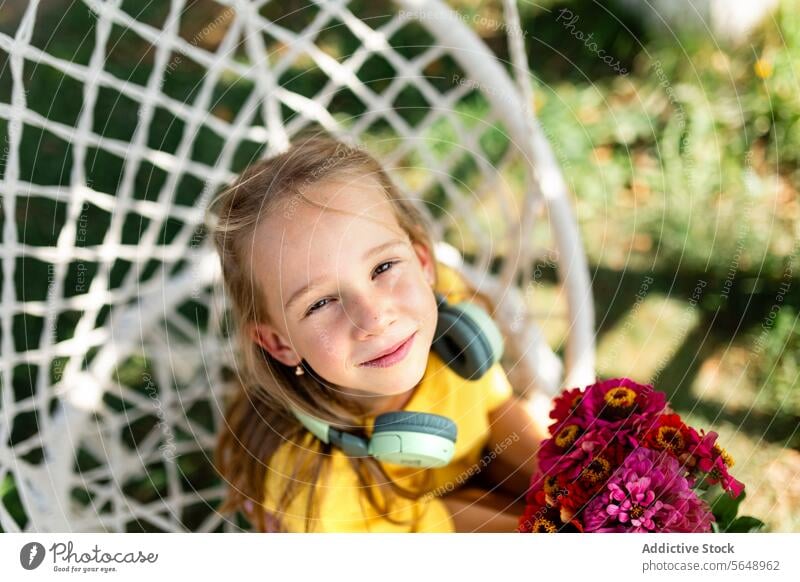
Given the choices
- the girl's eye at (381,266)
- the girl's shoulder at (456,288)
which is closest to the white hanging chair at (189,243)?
the girl's shoulder at (456,288)

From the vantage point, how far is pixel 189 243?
2.20ft

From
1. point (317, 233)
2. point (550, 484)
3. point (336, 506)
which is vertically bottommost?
point (336, 506)

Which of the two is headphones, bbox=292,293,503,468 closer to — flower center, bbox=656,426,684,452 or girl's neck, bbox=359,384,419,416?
girl's neck, bbox=359,384,419,416

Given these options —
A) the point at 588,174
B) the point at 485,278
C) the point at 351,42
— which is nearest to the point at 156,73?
the point at 351,42

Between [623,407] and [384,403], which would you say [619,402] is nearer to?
[623,407]

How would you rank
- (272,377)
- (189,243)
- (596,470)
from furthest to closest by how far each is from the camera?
(189,243), (272,377), (596,470)

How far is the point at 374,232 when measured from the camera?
485 millimetres

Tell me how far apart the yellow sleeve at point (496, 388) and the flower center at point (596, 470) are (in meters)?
0.16

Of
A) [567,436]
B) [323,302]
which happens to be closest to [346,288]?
[323,302]

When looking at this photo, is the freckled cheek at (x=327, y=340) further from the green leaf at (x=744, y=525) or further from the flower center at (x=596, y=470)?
the green leaf at (x=744, y=525)

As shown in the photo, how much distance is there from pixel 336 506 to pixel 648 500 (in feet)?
0.73

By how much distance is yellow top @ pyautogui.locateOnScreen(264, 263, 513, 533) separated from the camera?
0.57 m
